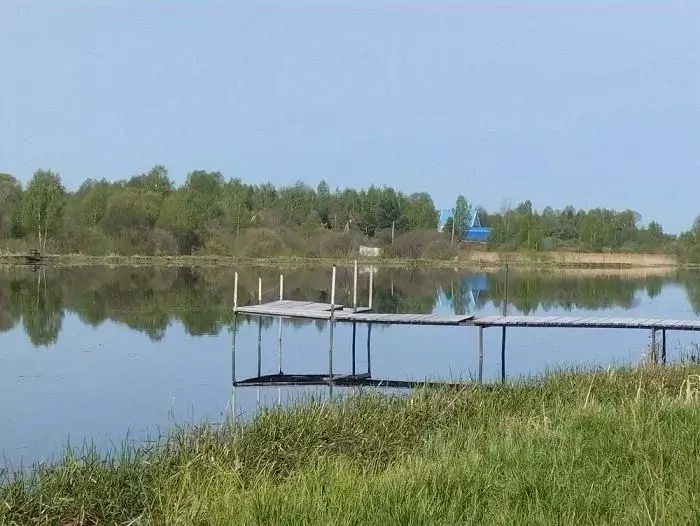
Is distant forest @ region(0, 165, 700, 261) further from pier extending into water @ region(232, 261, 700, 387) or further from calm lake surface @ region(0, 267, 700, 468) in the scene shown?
pier extending into water @ region(232, 261, 700, 387)

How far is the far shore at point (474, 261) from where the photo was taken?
127 feet

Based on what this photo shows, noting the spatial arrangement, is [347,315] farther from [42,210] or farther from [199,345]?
[42,210]

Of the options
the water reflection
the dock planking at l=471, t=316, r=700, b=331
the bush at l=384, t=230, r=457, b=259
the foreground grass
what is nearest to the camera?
the foreground grass

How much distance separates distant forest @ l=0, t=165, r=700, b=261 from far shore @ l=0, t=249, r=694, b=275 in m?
1.04

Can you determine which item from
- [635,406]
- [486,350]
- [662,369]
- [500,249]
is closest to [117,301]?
[486,350]

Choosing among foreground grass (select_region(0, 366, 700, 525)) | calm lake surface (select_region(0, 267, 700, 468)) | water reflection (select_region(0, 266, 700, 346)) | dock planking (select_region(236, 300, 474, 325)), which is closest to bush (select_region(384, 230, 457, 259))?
water reflection (select_region(0, 266, 700, 346))

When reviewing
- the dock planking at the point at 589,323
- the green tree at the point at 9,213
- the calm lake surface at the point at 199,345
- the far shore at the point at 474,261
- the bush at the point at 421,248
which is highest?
the green tree at the point at 9,213

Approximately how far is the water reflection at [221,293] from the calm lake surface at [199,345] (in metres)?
0.07

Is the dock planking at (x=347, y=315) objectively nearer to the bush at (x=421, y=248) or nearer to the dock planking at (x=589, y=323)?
the dock planking at (x=589, y=323)

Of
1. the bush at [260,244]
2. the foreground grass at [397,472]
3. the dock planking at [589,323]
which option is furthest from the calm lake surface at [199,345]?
the bush at [260,244]

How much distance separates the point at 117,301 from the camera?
21.6 metres

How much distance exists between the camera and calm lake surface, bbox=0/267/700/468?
9.04 metres

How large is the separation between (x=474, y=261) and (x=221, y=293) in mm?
22059

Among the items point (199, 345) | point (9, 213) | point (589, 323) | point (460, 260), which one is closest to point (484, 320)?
point (589, 323)
